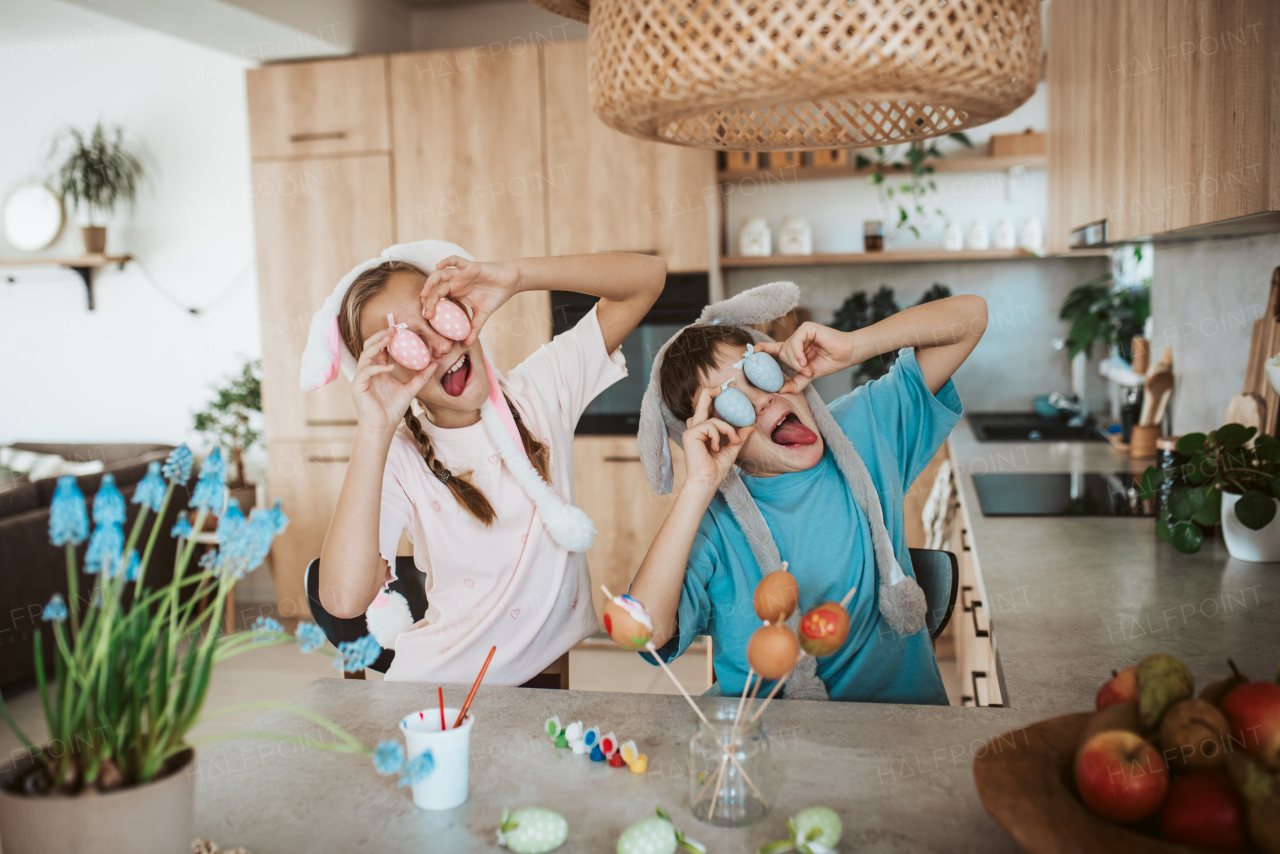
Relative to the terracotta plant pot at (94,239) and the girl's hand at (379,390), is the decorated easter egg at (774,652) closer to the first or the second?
the girl's hand at (379,390)

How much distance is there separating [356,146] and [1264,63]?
10.4 feet

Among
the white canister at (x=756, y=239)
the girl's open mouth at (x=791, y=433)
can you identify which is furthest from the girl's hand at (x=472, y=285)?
the white canister at (x=756, y=239)

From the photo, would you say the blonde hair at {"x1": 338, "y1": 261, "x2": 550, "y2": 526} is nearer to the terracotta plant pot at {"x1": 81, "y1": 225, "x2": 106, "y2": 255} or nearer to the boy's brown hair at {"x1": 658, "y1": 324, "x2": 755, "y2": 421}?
the boy's brown hair at {"x1": 658, "y1": 324, "x2": 755, "y2": 421}

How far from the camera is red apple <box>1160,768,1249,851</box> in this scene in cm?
69

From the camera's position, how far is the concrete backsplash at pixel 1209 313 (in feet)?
7.32

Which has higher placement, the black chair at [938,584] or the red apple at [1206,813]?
the red apple at [1206,813]

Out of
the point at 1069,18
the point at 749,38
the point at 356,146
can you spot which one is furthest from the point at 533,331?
the point at 749,38

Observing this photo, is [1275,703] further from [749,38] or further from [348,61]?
[348,61]

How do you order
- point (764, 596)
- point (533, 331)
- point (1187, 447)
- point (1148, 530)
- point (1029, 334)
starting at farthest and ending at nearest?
point (1029, 334) < point (533, 331) < point (1148, 530) < point (1187, 447) < point (764, 596)

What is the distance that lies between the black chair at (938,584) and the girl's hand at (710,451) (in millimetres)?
434

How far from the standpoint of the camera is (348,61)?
3668mm

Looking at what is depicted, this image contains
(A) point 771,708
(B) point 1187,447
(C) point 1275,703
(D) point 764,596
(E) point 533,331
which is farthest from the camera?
(E) point 533,331

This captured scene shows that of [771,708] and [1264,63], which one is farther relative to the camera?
[1264,63]

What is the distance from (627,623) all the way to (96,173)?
14.5 ft
